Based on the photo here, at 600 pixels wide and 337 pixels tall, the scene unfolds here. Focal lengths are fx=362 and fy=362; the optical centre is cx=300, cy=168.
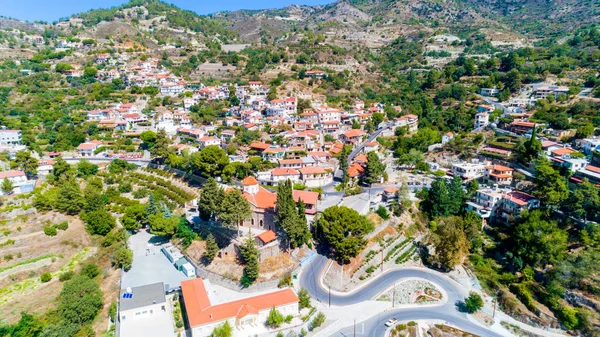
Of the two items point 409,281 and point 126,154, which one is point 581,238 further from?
point 126,154

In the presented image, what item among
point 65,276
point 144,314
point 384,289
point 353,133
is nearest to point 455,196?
point 384,289

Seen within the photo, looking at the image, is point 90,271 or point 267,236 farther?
point 267,236

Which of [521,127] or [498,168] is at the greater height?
[521,127]

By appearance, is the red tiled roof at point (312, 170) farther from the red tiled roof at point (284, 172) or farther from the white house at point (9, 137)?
the white house at point (9, 137)

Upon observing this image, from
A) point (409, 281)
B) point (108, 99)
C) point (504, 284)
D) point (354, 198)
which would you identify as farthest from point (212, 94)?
point (504, 284)

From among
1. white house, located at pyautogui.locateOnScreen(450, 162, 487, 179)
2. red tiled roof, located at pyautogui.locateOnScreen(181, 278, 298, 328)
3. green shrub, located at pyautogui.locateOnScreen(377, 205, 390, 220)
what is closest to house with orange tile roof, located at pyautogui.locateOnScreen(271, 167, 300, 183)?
green shrub, located at pyautogui.locateOnScreen(377, 205, 390, 220)

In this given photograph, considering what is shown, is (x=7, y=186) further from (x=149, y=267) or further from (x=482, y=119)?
(x=482, y=119)

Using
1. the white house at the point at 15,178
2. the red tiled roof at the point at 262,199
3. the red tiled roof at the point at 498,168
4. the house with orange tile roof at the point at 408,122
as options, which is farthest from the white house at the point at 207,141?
the red tiled roof at the point at 498,168
